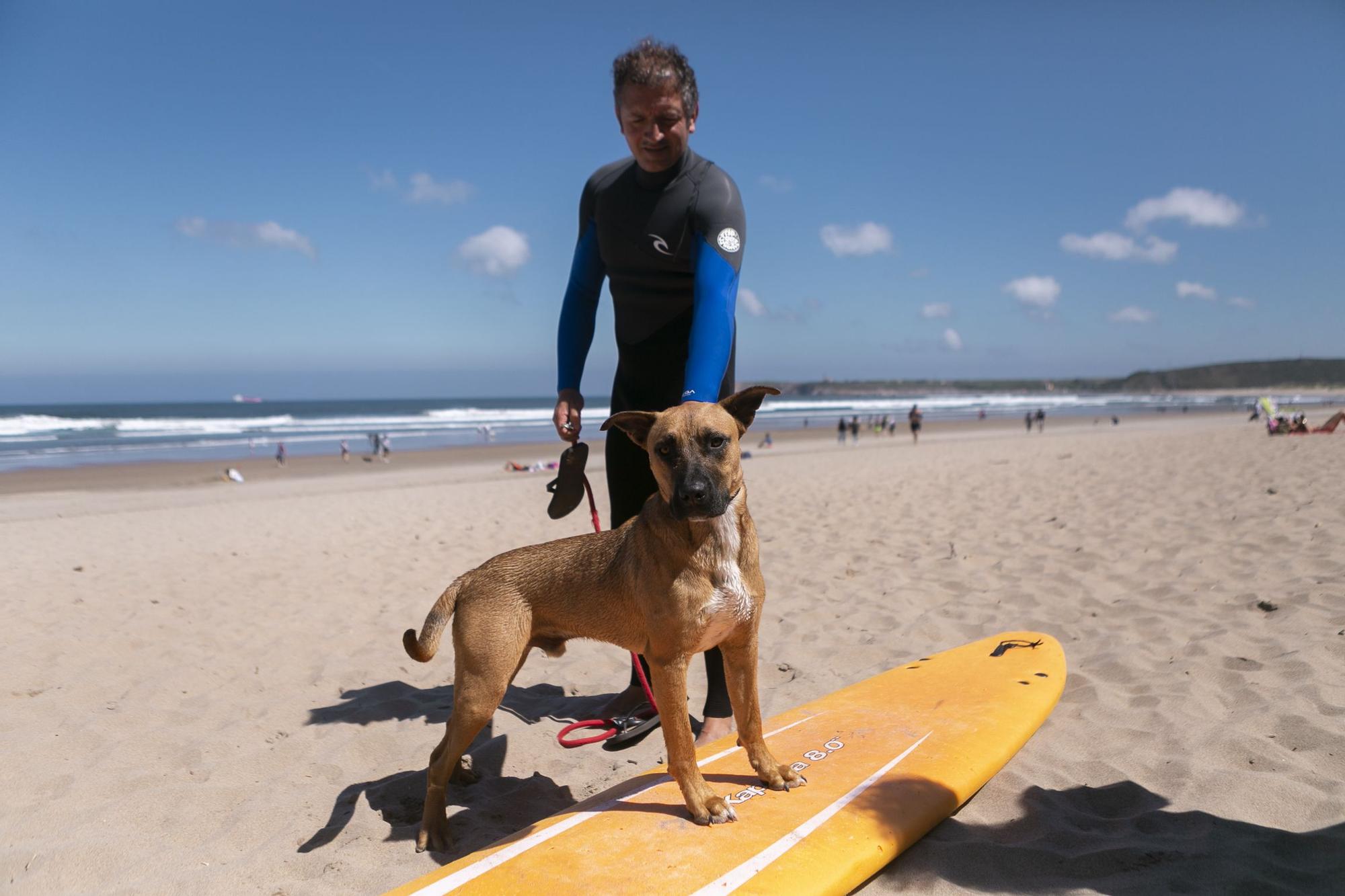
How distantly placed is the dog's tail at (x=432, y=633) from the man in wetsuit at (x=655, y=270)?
92 centimetres

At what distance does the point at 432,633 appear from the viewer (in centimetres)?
265

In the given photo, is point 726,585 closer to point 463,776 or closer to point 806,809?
point 806,809

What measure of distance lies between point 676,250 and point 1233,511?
277 inches

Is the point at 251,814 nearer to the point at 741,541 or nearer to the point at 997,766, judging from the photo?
the point at 741,541

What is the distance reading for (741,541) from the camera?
235 centimetres

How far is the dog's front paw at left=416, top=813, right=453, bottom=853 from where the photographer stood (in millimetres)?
2691

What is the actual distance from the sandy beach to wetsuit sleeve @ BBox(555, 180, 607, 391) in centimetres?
185

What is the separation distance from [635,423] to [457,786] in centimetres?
200

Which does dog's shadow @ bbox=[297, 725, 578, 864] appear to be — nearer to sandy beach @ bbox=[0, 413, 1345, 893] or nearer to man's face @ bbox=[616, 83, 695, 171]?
sandy beach @ bbox=[0, 413, 1345, 893]

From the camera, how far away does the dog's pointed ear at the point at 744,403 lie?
220cm

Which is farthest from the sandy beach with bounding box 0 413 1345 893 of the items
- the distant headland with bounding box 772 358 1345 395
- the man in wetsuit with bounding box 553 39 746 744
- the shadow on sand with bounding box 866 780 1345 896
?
the distant headland with bounding box 772 358 1345 395

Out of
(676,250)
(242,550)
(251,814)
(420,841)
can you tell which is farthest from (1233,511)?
(242,550)

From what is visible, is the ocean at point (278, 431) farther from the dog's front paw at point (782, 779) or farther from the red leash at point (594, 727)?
the dog's front paw at point (782, 779)

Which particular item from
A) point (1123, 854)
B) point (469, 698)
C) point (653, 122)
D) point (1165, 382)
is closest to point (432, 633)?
point (469, 698)
